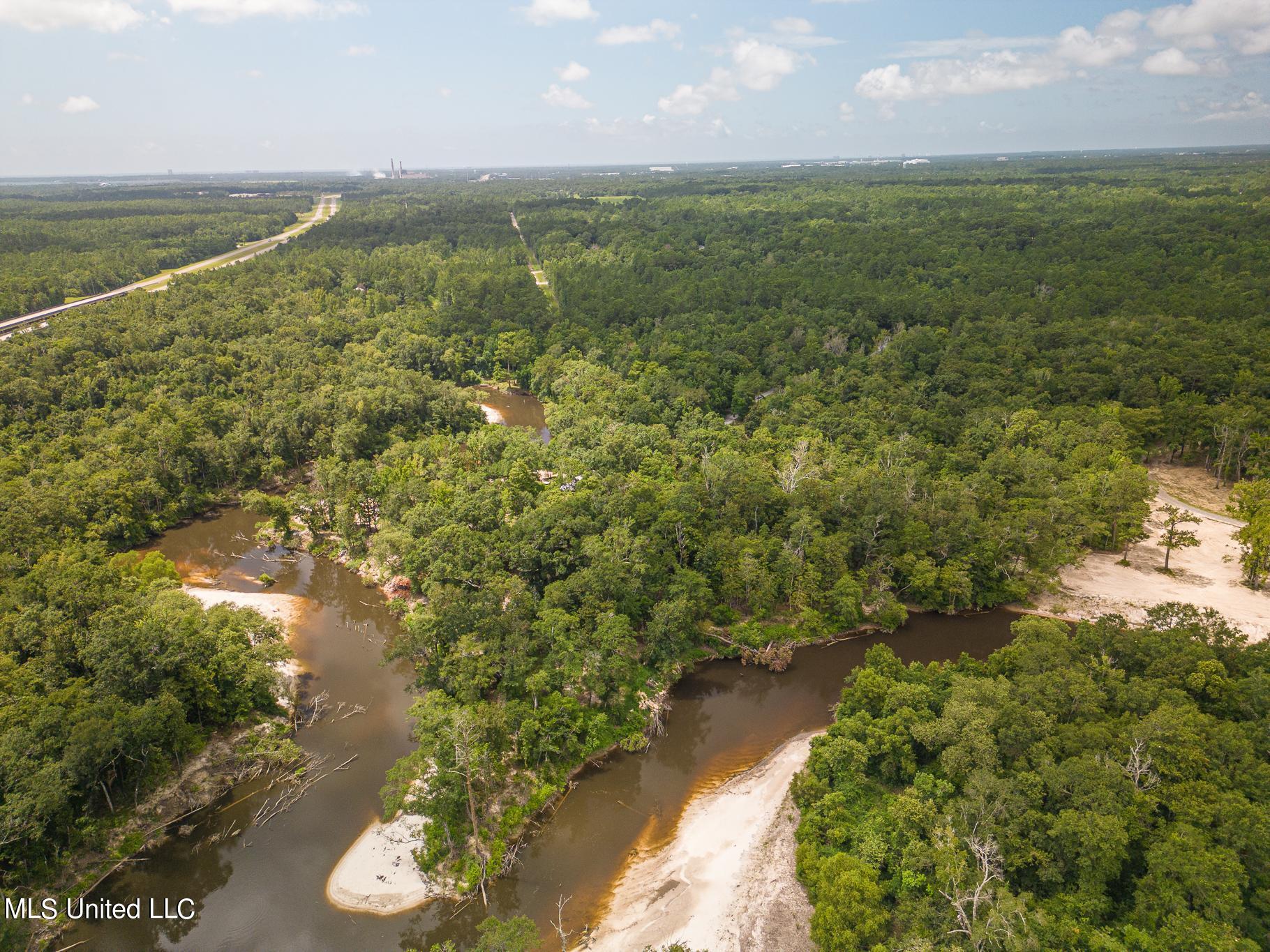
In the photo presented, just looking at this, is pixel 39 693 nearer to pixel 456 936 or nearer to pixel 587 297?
pixel 456 936

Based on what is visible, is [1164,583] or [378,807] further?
[1164,583]

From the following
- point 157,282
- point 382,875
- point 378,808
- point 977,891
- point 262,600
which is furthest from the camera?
point 157,282

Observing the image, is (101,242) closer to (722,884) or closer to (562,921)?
(562,921)

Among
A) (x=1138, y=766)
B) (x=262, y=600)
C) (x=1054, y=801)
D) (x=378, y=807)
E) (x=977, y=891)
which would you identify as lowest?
(x=378, y=807)

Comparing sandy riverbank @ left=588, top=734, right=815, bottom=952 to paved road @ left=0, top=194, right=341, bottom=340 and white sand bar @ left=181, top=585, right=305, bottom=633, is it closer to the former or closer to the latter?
white sand bar @ left=181, top=585, right=305, bottom=633

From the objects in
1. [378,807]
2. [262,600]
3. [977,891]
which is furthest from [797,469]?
[262,600]

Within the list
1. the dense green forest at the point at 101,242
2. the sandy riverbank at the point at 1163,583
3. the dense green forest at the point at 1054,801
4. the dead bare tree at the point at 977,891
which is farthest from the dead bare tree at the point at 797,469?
the dense green forest at the point at 101,242
